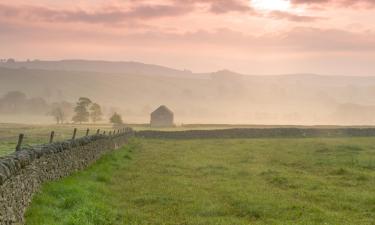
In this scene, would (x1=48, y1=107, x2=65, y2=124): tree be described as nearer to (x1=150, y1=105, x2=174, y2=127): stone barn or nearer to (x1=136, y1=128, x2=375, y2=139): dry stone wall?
(x1=150, y1=105, x2=174, y2=127): stone barn

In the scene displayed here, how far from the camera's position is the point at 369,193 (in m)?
21.0

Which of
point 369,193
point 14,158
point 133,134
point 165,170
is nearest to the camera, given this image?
point 14,158

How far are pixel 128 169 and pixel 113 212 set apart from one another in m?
12.8

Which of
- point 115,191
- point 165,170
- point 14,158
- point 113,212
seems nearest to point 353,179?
point 165,170

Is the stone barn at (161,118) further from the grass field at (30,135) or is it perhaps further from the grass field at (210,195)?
the grass field at (210,195)

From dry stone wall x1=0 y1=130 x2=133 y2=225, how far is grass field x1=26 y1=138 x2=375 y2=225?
0.46m

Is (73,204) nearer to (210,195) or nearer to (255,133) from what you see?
(210,195)

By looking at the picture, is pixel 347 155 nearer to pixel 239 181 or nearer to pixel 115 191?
pixel 239 181

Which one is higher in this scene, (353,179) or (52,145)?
(52,145)

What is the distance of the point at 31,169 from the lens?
1495 cm

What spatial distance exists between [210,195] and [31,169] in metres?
8.43

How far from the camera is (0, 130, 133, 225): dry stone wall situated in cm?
1134

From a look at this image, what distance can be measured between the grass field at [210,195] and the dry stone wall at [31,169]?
0.46 metres

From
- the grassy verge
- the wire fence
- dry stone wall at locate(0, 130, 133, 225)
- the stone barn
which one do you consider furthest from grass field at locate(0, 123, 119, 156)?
the stone barn
